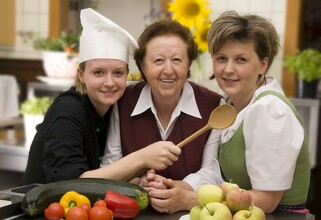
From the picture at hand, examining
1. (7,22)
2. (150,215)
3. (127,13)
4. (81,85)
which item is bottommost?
(150,215)

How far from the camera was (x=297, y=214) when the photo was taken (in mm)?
1192

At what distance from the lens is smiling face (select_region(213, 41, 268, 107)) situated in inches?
52.1

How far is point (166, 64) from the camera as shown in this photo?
4.60 ft

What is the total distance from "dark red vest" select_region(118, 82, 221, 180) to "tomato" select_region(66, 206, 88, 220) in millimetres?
499

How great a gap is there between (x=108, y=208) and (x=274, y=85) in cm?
56

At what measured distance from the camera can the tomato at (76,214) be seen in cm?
98

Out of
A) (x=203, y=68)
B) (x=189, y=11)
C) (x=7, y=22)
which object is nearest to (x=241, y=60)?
(x=189, y=11)

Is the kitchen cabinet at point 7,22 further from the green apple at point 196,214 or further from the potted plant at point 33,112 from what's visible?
the green apple at point 196,214

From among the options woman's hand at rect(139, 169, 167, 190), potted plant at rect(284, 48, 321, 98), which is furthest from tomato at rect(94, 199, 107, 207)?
potted plant at rect(284, 48, 321, 98)

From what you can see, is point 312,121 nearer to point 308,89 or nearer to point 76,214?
point 308,89

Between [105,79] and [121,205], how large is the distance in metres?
0.46

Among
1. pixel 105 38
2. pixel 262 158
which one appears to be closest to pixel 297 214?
pixel 262 158

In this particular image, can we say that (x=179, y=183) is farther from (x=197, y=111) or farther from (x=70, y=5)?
(x=70, y=5)

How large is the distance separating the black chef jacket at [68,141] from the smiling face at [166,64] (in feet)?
0.67
